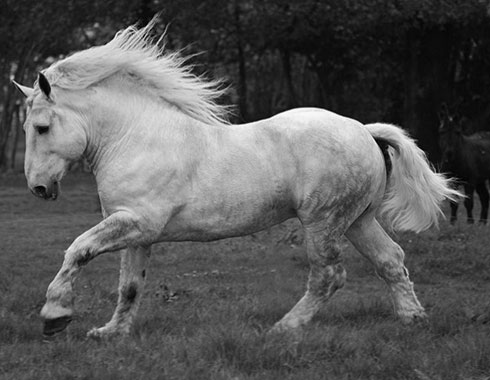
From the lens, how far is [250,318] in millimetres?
7035

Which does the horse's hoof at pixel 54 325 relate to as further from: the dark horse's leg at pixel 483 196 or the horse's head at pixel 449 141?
the dark horse's leg at pixel 483 196

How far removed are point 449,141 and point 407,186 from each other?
9.26m

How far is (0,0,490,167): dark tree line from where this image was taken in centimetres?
2136

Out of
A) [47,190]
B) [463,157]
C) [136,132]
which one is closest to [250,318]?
[136,132]

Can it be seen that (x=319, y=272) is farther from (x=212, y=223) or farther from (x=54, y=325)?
(x=54, y=325)

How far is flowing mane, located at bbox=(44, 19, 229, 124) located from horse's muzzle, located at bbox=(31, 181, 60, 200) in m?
0.71

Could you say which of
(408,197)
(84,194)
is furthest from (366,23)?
(408,197)

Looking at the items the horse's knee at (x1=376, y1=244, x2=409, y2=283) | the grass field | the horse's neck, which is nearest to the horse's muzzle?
the horse's neck

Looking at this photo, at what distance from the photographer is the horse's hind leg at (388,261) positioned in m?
7.02

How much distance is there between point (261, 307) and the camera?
293 inches

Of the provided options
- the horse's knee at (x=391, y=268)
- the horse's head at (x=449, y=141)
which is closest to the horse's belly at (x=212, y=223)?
the horse's knee at (x=391, y=268)

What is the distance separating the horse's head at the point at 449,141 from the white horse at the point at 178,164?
367 inches

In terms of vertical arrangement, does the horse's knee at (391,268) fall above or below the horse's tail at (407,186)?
below

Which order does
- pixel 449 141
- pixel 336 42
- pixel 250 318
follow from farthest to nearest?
pixel 336 42 → pixel 449 141 → pixel 250 318
